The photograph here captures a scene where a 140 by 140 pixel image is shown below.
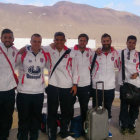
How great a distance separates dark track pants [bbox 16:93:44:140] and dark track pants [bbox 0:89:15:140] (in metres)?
0.13

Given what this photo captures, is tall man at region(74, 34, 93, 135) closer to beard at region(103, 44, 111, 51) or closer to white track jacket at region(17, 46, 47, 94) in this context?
beard at region(103, 44, 111, 51)

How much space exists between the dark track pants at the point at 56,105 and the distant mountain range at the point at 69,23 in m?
58.6

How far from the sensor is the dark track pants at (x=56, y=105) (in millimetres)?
4121

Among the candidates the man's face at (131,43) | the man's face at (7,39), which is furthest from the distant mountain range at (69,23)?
the man's face at (7,39)

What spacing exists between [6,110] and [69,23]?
120 m

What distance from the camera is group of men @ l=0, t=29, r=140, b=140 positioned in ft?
12.5

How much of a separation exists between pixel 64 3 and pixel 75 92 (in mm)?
193543

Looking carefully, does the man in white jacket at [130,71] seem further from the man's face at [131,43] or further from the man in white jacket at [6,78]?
the man in white jacket at [6,78]

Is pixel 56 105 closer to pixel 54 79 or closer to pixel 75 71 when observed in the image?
pixel 54 79

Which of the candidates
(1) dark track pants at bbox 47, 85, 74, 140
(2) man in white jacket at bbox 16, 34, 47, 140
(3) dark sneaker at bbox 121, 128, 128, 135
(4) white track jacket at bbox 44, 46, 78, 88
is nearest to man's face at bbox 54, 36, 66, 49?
(4) white track jacket at bbox 44, 46, 78, 88

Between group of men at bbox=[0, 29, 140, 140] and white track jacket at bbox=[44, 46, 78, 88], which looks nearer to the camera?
group of men at bbox=[0, 29, 140, 140]

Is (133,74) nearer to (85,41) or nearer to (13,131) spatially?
(85,41)

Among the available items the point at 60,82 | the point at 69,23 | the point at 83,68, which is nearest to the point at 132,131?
the point at 83,68

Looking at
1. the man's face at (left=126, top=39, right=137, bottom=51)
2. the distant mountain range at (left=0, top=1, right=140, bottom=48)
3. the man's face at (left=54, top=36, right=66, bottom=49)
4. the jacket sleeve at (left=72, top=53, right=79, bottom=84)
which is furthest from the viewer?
the distant mountain range at (left=0, top=1, right=140, bottom=48)
